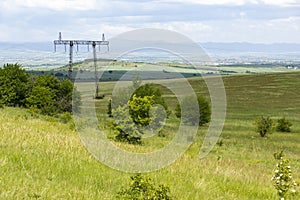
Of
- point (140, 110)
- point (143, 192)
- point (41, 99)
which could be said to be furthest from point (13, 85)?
point (143, 192)

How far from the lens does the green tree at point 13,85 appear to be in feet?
197

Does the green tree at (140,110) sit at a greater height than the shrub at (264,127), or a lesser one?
greater

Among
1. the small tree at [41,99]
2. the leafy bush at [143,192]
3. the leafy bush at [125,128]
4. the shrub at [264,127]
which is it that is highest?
the leafy bush at [143,192]

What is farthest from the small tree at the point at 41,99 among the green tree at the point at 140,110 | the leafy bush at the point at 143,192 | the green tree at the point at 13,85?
the leafy bush at the point at 143,192

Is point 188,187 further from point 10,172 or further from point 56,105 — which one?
point 56,105

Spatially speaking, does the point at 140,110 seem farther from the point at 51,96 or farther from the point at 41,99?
the point at 51,96

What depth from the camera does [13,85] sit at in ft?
199

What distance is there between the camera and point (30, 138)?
11.9 meters

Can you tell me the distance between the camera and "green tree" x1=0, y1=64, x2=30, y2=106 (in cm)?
6000

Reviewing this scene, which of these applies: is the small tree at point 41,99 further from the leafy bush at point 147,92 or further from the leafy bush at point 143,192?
the leafy bush at point 143,192

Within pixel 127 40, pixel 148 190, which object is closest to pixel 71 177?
pixel 148 190

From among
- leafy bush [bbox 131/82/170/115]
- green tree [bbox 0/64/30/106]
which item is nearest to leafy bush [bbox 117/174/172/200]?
leafy bush [bbox 131/82/170/115]

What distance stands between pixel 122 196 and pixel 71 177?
1.52 metres

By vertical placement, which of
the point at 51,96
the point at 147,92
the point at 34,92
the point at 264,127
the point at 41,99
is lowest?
the point at 264,127
